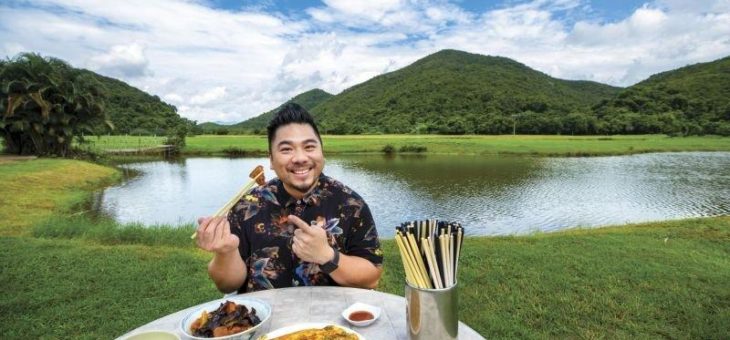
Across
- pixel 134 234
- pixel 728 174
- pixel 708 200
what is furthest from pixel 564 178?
pixel 134 234

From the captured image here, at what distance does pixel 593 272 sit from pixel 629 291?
0.70 metres

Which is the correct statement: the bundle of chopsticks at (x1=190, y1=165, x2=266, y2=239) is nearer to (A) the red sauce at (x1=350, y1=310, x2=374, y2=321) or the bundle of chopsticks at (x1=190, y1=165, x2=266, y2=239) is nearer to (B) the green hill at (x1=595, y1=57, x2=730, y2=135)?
(A) the red sauce at (x1=350, y1=310, x2=374, y2=321)

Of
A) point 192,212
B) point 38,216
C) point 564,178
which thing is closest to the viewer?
point 38,216

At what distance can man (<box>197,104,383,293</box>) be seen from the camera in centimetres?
231

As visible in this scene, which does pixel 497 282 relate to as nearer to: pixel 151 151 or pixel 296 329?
pixel 296 329

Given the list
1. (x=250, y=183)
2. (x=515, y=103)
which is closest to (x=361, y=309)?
(x=250, y=183)

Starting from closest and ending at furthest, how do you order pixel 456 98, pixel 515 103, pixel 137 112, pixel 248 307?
pixel 248 307, pixel 137 112, pixel 515 103, pixel 456 98

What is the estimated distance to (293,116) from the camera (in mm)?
2340

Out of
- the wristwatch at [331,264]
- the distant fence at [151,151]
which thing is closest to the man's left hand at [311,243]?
the wristwatch at [331,264]

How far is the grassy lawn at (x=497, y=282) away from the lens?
13.9 feet

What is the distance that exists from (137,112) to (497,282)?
254 feet

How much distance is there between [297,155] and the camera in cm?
229

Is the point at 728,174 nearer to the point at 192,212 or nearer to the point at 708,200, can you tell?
the point at 708,200

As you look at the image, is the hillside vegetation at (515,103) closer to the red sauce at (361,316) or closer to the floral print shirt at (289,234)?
the floral print shirt at (289,234)
